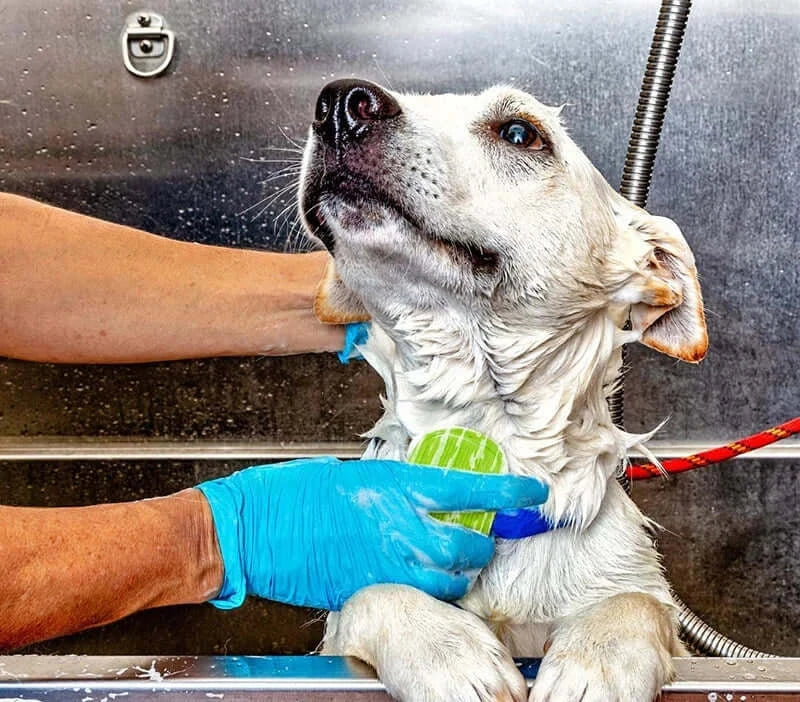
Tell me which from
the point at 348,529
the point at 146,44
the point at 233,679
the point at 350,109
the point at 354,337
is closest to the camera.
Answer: the point at 233,679

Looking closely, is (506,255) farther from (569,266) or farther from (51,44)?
(51,44)

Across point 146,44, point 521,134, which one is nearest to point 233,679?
point 521,134

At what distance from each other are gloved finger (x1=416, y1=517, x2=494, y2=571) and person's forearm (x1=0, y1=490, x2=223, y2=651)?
0.31 m

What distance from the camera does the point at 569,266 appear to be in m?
1.41

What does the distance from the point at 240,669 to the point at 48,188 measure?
181cm

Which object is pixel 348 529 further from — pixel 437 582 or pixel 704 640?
pixel 704 640

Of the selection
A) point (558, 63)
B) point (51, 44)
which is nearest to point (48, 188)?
point (51, 44)

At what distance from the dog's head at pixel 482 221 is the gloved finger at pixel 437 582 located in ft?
1.20

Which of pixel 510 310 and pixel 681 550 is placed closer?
pixel 510 310

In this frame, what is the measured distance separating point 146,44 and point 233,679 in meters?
1.88

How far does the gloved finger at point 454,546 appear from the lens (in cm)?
132

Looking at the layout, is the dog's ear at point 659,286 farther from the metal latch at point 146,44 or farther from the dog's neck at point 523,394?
the metal latch at point 146,44

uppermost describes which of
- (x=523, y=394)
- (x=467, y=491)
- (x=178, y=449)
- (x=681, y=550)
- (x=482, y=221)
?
(x=482, y=221)

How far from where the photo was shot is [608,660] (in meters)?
1.10
